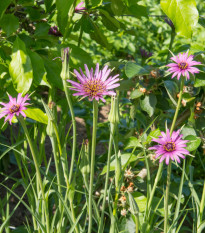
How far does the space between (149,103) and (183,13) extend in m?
0.35

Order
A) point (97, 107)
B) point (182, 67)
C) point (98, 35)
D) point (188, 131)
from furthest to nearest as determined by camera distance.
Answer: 1. point (98, 35)
2. point (188, 131)
3. point (182, 67)
4. point (97, 107)

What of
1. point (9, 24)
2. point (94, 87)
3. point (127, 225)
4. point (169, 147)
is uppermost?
point (9, 24)

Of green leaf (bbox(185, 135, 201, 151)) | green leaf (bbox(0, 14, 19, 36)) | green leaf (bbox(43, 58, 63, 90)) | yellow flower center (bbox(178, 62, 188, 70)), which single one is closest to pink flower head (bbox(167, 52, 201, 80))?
yellow flower center (bbox(178, 62, 188, 70))

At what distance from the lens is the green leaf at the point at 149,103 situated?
108cm

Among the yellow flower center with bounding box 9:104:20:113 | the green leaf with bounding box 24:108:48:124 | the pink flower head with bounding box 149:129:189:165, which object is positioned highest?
the yellow flower center with bounding box 9:104:20:113

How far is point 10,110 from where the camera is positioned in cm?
81

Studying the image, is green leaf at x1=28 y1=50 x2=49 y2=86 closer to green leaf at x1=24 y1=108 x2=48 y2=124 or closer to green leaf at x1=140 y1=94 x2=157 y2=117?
green leaf at x1=24 y1=108 x2=48 y2=124

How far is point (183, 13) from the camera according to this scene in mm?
801

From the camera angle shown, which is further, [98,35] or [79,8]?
[98,35]

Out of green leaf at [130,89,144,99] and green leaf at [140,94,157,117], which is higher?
green leaf at [130,89,144,99]

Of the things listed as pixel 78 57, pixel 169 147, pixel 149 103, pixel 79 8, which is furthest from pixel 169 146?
pixel 79 8

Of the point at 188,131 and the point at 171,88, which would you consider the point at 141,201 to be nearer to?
the point at 188,131

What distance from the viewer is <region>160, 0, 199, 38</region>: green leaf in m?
0.80

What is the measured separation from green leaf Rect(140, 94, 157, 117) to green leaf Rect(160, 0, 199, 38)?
32 cm
